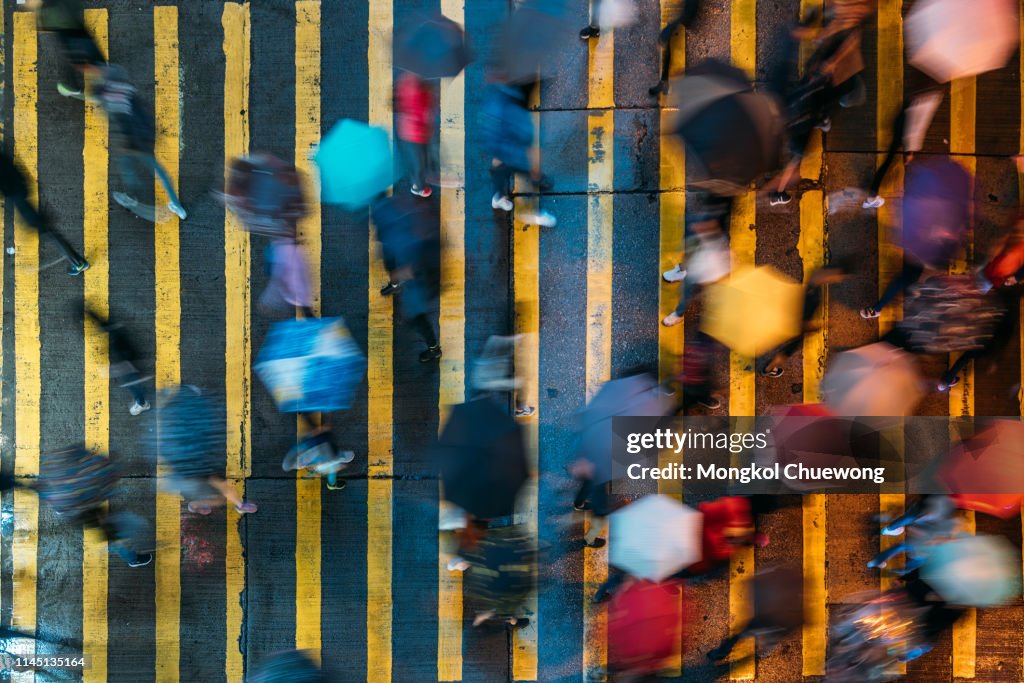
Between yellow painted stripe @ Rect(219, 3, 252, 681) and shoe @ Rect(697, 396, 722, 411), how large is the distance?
4733 millimetres

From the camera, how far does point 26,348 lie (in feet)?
23.5

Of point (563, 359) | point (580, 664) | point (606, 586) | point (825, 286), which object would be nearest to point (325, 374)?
point (563, 359)

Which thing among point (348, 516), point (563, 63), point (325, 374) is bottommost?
point (348, 516)

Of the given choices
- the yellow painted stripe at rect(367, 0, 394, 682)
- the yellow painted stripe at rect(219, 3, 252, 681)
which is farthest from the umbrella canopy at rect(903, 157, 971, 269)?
the yellow painted stripe at rect(219, 3, 252, 681)

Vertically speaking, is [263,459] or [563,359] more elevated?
[563,359]

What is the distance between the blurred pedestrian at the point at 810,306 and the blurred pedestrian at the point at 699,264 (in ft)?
2.81

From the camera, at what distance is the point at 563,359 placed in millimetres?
7129

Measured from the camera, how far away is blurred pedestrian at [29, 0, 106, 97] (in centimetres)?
647

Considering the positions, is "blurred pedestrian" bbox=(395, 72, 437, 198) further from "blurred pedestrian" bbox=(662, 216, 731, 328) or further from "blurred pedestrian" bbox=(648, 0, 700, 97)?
"blurred pedestrian" bbox=(662, 216, 731, 328)

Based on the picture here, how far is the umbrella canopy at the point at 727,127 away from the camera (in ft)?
19.1

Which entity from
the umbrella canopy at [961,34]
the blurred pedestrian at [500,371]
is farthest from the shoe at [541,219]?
the umbrella canopy at [961,34]

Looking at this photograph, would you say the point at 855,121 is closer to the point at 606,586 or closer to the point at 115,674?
the point at 606,586

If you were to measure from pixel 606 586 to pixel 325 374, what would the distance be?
141 inches

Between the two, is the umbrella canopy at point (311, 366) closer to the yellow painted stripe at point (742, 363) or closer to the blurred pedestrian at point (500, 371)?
the blurred pedestrian at point (500, 371)
